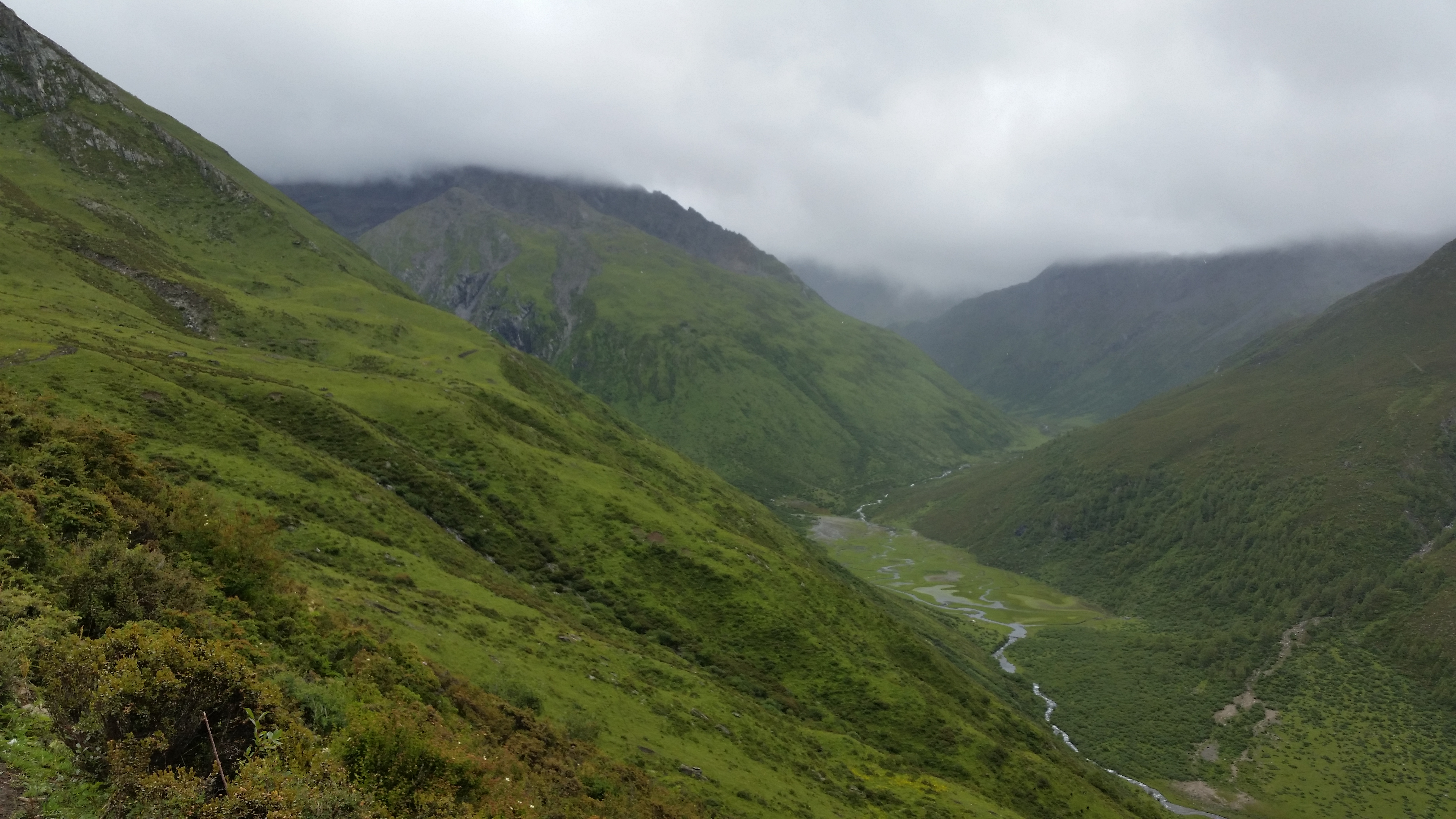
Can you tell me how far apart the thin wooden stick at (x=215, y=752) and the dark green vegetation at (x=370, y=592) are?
17 centimetres

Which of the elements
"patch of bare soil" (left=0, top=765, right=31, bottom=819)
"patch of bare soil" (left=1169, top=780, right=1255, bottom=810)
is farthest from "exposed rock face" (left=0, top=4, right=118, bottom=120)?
"patch of bare soil" (left=1169, top=780, right=1255, bottom=810)

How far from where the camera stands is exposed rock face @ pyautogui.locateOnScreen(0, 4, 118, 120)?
15862 cm

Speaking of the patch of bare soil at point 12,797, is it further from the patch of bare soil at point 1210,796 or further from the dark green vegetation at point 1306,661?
the patch of bare soil at point 1210,796

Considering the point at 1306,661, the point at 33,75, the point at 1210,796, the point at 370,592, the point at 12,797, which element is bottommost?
the point at 1210,796

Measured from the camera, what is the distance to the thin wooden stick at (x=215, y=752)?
15125 millimetres

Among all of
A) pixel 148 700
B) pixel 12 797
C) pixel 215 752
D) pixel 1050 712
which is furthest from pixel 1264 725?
pixel 12 797

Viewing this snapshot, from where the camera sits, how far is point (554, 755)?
30297mm

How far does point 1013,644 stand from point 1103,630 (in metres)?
29.9

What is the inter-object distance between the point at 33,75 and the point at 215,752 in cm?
22389

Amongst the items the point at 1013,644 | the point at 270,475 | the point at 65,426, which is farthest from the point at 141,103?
the point at 1013,644

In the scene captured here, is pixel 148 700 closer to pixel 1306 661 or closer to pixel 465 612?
pixel 465 612

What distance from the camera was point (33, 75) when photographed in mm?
162375

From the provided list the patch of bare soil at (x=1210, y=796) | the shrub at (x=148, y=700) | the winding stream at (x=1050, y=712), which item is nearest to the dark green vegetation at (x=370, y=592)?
the shrub at (x=148, y=700)

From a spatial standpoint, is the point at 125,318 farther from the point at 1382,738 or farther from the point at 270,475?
the point at 1382,738
